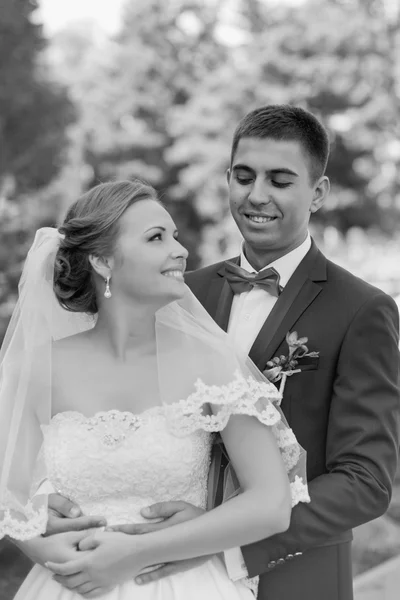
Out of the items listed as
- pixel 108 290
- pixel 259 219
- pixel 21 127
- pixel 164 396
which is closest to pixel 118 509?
pixel 164 396

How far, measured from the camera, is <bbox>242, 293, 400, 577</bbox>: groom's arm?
271cm

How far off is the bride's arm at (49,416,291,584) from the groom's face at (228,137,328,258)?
3.06ft

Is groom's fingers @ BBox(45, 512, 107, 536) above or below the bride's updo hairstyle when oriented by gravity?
below

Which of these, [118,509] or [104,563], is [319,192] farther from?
[104,563]

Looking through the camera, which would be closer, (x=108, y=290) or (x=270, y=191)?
(x=108, y=290)

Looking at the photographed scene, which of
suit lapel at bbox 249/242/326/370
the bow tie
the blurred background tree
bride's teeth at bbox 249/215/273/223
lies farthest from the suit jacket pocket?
the blurred background tree

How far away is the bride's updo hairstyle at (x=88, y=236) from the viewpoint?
276 centimetres

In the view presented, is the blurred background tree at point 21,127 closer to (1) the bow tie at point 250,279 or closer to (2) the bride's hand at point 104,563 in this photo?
(1) the bow tie at point 250,279

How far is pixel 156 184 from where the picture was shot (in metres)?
23.1

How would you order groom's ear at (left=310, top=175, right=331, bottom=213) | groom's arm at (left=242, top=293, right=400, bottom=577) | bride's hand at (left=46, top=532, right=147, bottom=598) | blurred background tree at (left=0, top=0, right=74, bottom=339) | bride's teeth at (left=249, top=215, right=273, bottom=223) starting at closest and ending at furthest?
bride's hand at (left=46, top=532, right=147, bottom=598)
groom's arm at (left=242, top=293, right=400, bottom=577)
bride's teeth at (left=249, top=215, right=273, bottom=223)
groom's ear at (left=310, top=175, right=331, bottom=213)
blurred background tree at (left=0, top=0, right=74, bottom=339)

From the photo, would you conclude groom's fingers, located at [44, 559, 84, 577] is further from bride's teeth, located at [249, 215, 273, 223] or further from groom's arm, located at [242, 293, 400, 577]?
bride's teeth, located at [249, 215, 273, 223]

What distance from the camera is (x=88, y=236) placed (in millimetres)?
2779

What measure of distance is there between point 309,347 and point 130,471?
78 cm

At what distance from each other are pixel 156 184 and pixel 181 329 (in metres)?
20.5
